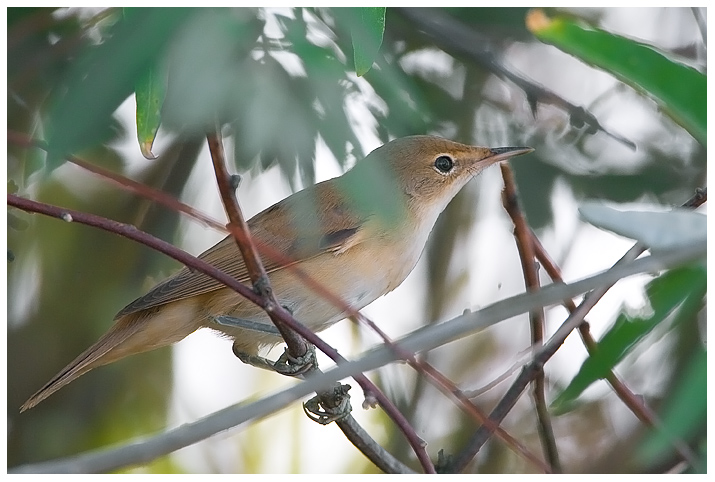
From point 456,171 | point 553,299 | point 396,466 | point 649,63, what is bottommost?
point 553,299

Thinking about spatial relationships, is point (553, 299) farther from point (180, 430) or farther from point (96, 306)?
point (96, 306)

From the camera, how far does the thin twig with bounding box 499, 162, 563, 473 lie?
5.68 feet

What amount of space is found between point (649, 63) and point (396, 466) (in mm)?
1004

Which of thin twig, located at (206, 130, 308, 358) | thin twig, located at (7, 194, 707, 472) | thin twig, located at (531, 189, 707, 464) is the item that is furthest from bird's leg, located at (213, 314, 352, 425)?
thin twig, located at (7, 194, 707, 472)

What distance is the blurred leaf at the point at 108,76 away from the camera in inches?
Answer: 52.1

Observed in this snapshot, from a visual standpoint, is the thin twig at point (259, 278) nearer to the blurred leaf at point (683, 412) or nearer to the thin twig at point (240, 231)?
the thin twig at point (240, 231)

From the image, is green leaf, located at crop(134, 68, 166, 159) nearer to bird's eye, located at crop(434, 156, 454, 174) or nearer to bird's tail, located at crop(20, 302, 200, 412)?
bird's tail, located at crop(20, 302, 200, 412)

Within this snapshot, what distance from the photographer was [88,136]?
4.56ft

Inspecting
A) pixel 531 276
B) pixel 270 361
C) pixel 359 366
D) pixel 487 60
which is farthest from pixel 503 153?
pixel 359 366

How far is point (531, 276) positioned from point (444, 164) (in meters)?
0.82

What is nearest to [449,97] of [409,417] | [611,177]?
[611,177]

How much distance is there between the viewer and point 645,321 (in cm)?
126

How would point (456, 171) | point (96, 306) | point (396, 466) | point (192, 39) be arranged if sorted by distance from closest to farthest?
point (192, 39), point (396, 466), point (456, 171), point (96, 306)

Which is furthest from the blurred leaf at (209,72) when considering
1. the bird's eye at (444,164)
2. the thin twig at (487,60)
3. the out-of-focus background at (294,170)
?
the bird's eye at (444,164)
